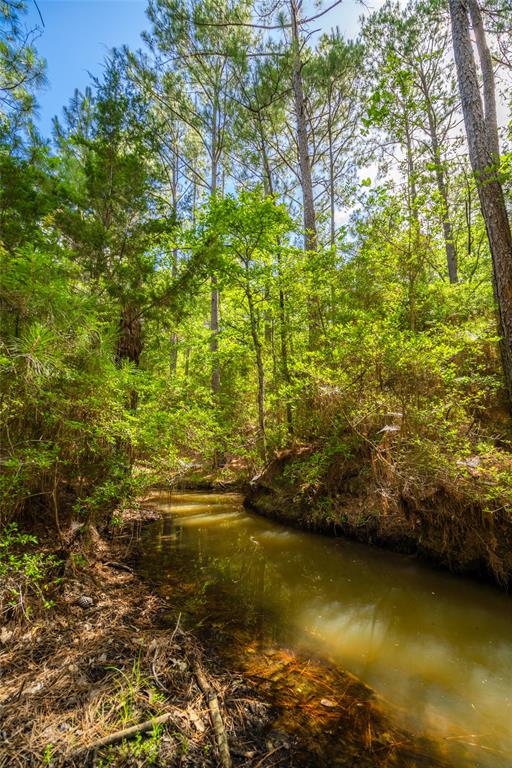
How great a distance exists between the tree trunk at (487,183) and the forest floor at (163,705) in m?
4.71

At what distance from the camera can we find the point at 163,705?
202cm

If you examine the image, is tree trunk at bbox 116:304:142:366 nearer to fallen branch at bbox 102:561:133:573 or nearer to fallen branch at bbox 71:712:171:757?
fallen branch at bbox 102:561:133:573

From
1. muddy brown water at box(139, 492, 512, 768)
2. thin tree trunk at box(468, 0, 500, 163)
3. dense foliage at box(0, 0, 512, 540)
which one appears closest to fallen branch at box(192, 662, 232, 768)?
muddy brown water at box(139, 492, 512, 768)

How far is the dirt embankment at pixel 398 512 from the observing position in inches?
157

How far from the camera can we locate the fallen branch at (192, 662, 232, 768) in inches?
70.1

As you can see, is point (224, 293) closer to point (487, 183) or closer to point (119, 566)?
point (487, 183)

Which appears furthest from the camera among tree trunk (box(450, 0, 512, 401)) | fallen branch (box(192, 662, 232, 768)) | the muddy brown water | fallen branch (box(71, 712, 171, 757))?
tree trunk (box(450, 0, 512, 401))

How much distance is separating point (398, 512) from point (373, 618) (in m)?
1.73

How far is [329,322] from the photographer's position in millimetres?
8219

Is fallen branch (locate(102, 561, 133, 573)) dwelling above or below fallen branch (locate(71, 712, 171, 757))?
below

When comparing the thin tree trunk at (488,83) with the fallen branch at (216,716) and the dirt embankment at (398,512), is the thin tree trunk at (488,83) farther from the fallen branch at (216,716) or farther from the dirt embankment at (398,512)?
the fallen branch at (216,716)

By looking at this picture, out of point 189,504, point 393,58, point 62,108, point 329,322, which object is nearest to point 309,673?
point 189,504

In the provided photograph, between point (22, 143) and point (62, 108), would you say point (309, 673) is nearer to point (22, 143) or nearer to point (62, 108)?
point (22, 143)

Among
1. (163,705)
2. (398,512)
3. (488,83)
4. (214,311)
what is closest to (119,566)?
(163,705)
